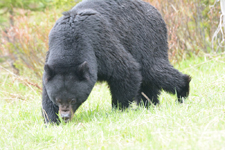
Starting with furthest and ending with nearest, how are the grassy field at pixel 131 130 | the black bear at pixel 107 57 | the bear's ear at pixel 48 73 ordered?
the black bear at pixel 107 57
the bear's ear at pixel 48 73
the grassy field at pixel 131 130

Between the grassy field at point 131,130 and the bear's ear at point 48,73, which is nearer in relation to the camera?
the grassy field at point 131,130

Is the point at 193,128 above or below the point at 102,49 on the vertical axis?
below

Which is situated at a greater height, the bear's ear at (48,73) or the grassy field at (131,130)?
the bear's ear at (48,73)

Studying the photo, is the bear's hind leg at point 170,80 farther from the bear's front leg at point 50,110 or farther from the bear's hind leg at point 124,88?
the bear's front leg at point 50,110

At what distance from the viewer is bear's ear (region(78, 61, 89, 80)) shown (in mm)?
4066

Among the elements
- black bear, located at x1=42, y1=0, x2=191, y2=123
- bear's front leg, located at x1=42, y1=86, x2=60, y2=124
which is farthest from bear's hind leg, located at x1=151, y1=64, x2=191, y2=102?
bear's front leg, located at x1=42, y1=86, x2=60, y2=124

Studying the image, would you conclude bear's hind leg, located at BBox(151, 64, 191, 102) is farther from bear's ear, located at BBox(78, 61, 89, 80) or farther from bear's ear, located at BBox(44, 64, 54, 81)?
bear's ear, located at BBox(44, 64, 54, 81)

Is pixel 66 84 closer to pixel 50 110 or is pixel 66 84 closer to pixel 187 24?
pixel 50 110

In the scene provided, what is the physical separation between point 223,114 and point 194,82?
290 cm

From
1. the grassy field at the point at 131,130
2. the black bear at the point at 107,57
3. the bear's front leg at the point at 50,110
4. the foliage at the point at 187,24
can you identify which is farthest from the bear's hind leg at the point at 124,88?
the foliage at the point at 187,24

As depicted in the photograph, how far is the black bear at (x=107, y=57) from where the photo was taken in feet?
13.8

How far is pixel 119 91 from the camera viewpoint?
4.77m

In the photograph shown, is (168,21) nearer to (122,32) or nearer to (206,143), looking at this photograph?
(122,32)

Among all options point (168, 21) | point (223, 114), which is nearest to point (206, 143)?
point (223, 114)
